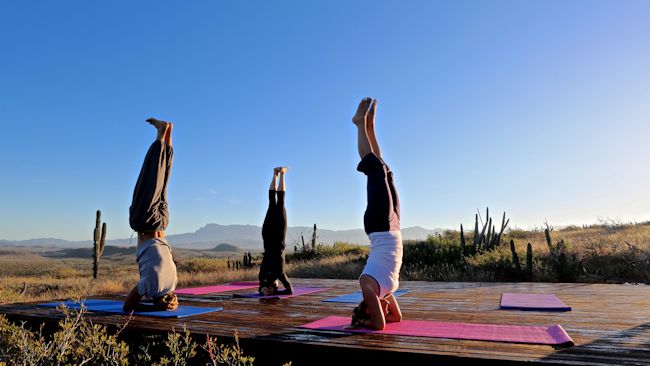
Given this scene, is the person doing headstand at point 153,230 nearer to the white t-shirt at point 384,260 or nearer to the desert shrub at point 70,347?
the desert shrub at point 70,347

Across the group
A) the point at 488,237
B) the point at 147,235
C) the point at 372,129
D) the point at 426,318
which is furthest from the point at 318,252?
the point at 372,129

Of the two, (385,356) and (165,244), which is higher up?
(165,244)

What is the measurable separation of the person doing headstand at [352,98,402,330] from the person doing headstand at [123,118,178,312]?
202cm

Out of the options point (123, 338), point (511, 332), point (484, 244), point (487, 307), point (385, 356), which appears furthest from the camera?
point (484, 244)

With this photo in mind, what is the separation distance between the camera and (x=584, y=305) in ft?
14.6

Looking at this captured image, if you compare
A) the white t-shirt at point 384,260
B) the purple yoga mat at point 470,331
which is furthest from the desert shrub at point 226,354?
the white t-shirt at point 384,260

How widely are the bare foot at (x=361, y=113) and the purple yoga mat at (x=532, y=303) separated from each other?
2.39 meters

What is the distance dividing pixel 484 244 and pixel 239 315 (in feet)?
38.1

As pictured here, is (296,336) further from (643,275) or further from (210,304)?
(643,275)

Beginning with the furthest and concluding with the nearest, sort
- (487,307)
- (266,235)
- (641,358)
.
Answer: (266,235) → (487,307) → (641,358)

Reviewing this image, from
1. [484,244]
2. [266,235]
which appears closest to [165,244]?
[266,235]

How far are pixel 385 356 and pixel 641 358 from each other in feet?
4.44

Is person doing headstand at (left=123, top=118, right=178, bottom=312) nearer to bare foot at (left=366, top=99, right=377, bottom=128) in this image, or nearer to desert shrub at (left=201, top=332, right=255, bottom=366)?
desert shrub at (left=201, top=332, right=255, bottom=366)

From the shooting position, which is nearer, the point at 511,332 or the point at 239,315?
the point at 511,332
